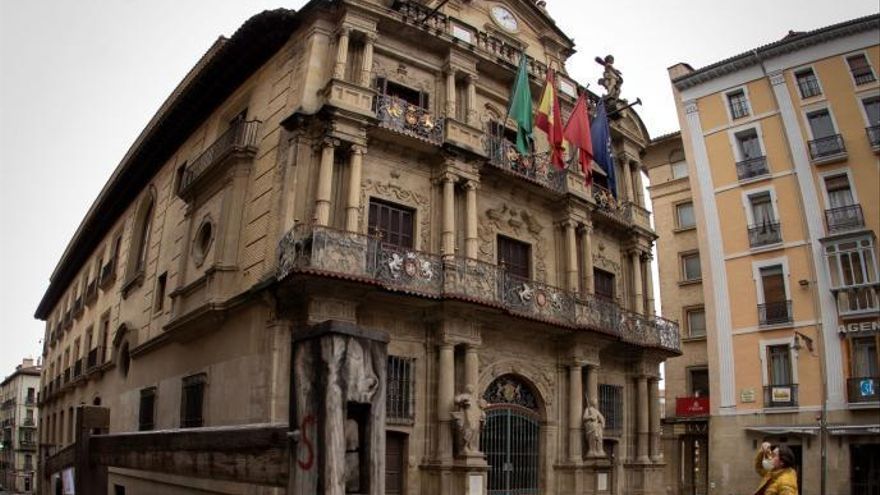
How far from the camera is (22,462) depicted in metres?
78.6

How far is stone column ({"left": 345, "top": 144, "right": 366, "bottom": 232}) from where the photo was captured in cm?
1583

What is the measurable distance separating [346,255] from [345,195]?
2.02m

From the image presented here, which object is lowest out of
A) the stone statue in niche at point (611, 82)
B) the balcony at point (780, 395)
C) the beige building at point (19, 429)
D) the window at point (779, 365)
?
the beige building at point (19, 429)

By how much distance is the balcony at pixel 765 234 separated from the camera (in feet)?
16.3

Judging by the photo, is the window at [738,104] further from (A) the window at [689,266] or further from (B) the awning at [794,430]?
(A) the window at [689,266]

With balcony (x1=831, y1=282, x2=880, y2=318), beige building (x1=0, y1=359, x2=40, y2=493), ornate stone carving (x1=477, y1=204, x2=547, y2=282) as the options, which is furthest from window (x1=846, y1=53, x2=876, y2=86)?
beige building (x1=0, y1=359, x2=40, y2=493)

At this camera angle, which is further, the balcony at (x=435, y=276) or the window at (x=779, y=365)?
the balcony at (x=435, y=276)

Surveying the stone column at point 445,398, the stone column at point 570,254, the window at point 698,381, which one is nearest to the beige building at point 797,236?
the stone column at point 445,398

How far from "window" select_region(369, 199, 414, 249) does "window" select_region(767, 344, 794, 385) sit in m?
11.5

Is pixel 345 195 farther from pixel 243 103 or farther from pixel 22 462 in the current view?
pixel 22 462

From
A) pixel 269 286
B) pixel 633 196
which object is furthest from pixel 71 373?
pixel 633 196

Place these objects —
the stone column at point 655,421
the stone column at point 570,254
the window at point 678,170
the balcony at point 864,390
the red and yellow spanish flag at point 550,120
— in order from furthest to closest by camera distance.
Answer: the window at point 678,170, the stone column at point 655,421, the stone column at point 570,254, the red and yellow spanish flag at point 550,120, the balcony at point 864,390

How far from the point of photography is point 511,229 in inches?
781

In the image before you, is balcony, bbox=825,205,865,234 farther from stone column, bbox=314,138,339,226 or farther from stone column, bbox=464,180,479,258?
stone column, bbox=464,180,479,258
